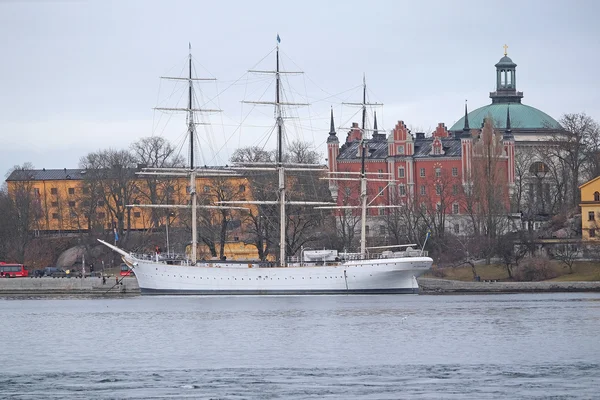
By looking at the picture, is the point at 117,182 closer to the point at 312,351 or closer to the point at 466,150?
the point at 466,150

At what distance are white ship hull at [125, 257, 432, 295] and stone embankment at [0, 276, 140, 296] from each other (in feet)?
12.8

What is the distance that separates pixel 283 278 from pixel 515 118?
53348mm

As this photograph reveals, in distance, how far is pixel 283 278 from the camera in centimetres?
8756

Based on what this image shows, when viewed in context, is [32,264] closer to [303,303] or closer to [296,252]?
[296,252]

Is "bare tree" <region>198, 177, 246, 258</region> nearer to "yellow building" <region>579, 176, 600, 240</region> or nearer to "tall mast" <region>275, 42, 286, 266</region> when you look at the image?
"tall mast" <region>275, 42, 286, 266</region>

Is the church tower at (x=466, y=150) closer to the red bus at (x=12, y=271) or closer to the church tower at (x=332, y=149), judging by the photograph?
the church tower at (x=332, y=149)

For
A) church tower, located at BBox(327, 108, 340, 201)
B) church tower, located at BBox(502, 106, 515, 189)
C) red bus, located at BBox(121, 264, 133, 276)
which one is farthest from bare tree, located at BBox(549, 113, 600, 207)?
red bus, located at BBox(121, 264, 133, 276)

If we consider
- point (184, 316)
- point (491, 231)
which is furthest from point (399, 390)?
point (491, 231)

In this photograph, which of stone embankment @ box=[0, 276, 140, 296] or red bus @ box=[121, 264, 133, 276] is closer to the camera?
stone embankment @ box=[0, 276, 140, 296]

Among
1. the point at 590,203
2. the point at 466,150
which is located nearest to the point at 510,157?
the point at 466,150

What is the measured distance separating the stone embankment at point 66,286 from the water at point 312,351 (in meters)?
17.8

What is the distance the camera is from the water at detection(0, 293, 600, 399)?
1547 inches

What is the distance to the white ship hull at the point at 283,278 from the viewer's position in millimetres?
85062

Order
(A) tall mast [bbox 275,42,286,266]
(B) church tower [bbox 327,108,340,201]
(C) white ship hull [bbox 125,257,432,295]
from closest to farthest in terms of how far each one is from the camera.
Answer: (C) white ship hull [bbox 125,257,432,295]
(A) tall mast [bbox 275,42,286,266]
(B) church tower [bbox 327,108,340,201]
